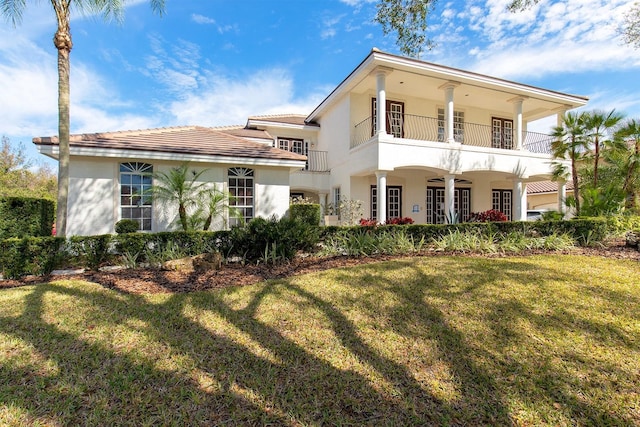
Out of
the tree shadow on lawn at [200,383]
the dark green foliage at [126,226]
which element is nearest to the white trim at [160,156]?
the dark green foliage at [126,226]

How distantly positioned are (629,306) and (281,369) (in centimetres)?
524

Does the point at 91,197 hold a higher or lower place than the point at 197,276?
higher

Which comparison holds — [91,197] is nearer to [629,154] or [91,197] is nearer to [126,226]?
[126,226]

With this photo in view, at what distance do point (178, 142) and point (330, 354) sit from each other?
34.6 ft

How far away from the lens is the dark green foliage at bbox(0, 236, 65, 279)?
21.0 feet

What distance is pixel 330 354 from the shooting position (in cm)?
353

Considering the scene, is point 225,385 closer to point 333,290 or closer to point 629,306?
point 333,290

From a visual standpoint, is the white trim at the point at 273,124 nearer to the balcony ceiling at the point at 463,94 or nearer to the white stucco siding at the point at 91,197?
the balcony ceiling at the point at 463,94

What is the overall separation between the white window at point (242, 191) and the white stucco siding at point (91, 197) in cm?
393

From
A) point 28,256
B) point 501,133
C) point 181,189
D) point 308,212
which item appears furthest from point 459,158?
point 28,256

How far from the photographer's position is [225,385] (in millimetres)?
3029

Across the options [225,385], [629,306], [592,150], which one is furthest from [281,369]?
[592,150]

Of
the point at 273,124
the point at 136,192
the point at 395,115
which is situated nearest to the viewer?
the point at 136,192

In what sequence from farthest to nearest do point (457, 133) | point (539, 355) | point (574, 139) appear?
point (457, 133), point (574, 139), point (539, 355)
